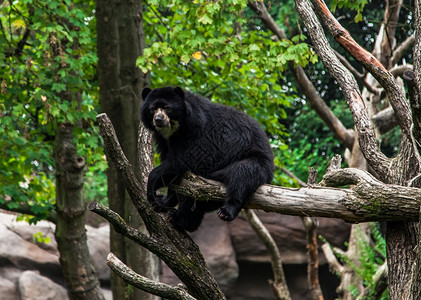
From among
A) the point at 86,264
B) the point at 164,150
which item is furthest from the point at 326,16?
the point at 86,264

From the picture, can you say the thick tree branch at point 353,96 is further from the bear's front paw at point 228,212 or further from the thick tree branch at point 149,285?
the thick tree branch at point 149,285

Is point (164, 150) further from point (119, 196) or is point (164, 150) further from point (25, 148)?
point (25, 148)

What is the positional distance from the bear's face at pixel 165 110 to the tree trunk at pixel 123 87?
98.9 inches

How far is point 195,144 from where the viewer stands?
4746mm

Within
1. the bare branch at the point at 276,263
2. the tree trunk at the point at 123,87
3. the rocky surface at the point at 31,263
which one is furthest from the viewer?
the rocky surface at the point at 31,263

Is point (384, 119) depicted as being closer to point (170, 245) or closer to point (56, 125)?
point (56, 125)

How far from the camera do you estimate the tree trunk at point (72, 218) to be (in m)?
7.68

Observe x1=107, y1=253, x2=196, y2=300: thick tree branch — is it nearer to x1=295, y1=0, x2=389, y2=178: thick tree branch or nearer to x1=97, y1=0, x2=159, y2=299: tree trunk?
x1=295, y1=0, x2=389, y2=178: thick tree branch

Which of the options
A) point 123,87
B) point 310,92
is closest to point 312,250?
point 310,92

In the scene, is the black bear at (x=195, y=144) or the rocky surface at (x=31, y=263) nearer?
the black bear at (x=195, y=144)

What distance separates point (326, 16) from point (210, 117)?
1333mm

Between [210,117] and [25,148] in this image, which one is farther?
[25,148]

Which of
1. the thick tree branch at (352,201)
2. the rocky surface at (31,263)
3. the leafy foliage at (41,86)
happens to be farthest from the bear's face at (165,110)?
the rocky surface at (31,263)

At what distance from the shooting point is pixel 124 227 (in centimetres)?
406
